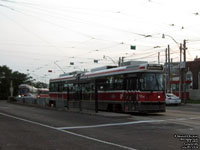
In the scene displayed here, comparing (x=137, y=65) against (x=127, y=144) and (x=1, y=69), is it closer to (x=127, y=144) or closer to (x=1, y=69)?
(x=127, y=144)

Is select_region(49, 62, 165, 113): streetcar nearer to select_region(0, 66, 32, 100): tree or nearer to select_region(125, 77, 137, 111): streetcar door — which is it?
select_region(125, 77, 137, 111): streetcar door

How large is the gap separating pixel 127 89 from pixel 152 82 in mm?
1714

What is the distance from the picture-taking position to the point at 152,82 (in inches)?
791

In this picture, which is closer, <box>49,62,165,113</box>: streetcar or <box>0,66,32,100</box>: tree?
<box>49,62,165,113</box>: streetcar

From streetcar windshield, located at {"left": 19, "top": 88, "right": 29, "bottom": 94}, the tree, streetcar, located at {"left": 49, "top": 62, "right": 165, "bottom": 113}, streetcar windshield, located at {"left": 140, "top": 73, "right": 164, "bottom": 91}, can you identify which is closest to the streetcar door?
streetcar, located at {"left": 49, "top": 62, "right": 165, "bottom": 113}

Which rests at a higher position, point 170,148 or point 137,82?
point 137,82

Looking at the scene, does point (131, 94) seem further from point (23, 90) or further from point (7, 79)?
point (7, 79)

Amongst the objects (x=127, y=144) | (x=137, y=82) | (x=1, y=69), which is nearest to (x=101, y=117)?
(x=137, y=82)

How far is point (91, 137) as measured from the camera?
11008mm

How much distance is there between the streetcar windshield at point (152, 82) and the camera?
19.8 meters

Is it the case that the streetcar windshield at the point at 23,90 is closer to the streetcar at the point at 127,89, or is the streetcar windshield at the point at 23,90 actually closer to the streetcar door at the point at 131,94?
the streetcar at the point at 127,89

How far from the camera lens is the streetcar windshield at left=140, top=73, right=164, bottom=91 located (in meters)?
19.8

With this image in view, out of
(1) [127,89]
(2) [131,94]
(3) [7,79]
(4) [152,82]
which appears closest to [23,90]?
(3) [7,79]

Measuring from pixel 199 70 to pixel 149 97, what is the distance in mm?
36641
